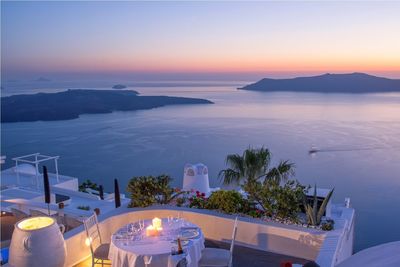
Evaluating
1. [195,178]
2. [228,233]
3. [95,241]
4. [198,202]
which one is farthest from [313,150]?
[95,241]

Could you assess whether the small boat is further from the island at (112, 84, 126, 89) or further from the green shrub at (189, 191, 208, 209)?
the island at (112, 84, 126, 89)

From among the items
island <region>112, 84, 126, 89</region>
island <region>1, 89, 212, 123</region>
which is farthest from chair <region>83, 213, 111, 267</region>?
island <region>112, 84, 126, 89</region>

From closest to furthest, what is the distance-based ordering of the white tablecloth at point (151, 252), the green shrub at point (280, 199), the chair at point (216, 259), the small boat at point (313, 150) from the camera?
the white tablecloth at point (151, 252) → the chair at point (216, 259) → the green shrub at point (280, 199) → the small boat at point (313, 150)

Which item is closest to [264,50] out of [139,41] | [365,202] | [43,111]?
[139,41]

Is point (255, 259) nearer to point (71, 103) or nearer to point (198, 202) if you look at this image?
point (198, 202)

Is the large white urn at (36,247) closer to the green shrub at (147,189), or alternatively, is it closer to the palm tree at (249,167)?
the green shrub at (147,189)

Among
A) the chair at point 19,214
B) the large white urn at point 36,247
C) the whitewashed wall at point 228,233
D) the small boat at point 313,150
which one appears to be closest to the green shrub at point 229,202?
the whitewashed wall at point 228,233

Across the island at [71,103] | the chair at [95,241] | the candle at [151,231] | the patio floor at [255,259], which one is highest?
the candle at [151,231]
